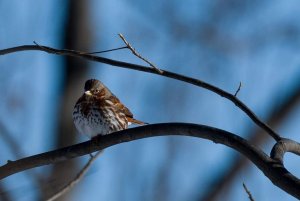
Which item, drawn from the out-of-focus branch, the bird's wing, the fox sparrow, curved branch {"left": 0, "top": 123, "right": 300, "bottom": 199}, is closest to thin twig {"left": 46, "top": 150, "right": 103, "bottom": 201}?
curved branch {"left": 0, "top": 123, "right": 300, "bottom": 199}

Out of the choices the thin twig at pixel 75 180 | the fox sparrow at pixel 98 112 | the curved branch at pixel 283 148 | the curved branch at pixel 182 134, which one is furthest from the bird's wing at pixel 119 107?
the curved branch at pixel 283 148

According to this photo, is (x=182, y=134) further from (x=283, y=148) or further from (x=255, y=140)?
(x=255, y=140)

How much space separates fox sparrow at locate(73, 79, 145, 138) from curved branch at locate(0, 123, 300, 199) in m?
2.04

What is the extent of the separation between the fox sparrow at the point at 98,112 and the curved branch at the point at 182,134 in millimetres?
2037

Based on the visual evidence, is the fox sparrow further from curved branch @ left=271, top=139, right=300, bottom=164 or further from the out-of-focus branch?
curved branch @ left=271, top=139, right=300, bottom=164

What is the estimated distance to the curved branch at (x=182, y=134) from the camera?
3004 millimetres

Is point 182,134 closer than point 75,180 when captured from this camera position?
Yes

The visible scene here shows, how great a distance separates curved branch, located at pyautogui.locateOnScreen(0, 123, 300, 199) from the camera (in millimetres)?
3004

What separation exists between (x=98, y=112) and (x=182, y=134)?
107 inches

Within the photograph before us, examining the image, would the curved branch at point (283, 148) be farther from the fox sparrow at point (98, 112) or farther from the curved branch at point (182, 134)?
the fox sparrow at point (98, 112)

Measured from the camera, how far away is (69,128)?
888 cm

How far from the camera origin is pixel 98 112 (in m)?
6.34

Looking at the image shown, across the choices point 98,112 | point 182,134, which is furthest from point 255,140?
point 98,112

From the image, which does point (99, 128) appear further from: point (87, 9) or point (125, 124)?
point (87, 9)
